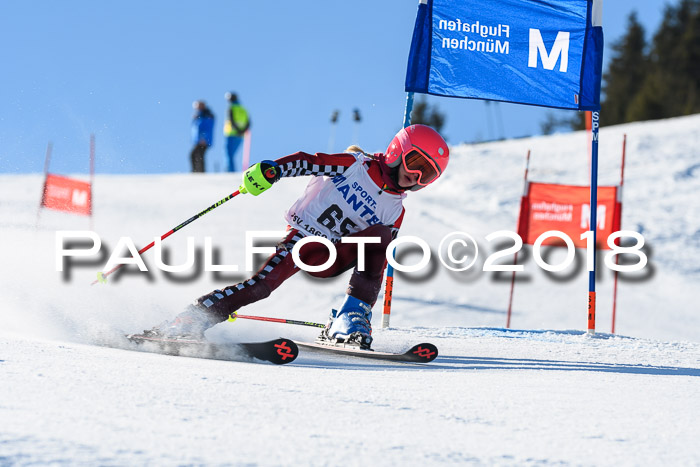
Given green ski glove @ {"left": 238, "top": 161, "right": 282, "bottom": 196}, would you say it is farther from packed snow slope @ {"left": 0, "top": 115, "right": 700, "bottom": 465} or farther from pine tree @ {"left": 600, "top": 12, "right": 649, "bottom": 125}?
pine tree @ {"left": 600, "top": 12, "right": 649, "bottom": 125}

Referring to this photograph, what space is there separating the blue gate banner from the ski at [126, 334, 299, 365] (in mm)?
2967

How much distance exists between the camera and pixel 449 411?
2184 millimetres

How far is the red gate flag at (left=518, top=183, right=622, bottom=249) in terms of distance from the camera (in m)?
8.40

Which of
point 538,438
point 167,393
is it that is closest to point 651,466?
point 538,438

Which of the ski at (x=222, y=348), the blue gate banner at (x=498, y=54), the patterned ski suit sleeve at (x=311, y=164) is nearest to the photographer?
the ski at (x=222, y=348)

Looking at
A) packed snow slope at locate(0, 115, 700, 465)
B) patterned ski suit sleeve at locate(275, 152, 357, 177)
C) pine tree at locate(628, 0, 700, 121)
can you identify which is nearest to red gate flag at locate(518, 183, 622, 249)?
packed snow slope at locate(0, 115, 700, 465)

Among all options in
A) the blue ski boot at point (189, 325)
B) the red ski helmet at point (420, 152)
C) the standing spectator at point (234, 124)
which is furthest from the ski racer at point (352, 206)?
the standing spectator at point (234, 124)

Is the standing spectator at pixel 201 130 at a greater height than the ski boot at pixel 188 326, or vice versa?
the standing spectator at pixel 201 130

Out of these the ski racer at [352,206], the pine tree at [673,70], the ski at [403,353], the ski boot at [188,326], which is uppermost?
the pine tree at [673,70]

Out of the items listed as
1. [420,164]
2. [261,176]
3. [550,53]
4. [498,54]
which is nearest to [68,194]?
[498,54]

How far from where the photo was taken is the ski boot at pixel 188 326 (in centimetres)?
360

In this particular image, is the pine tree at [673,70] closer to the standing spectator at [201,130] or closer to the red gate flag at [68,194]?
the standing spectator at [201,130]

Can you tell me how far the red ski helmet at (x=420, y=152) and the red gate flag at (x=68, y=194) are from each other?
7.11 metres

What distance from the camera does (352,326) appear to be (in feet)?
13.1
